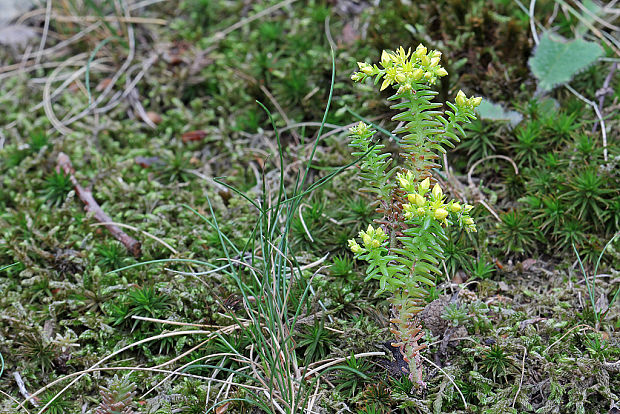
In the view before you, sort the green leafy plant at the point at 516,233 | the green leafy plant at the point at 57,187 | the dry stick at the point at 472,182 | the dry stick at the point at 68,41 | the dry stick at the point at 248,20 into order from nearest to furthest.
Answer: the green leafy plant at the point at 516,233 → the dry stick at the point at 472,182 → the green leafy plant at the point at 57,187 → the dry stick at the point at 248,20 → the dry stick at the point at 68,41

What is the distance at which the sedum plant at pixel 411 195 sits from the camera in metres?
1.88

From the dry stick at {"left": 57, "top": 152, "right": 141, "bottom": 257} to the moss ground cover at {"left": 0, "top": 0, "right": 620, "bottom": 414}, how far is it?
0.12 feet

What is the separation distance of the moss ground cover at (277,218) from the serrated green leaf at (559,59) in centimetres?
12

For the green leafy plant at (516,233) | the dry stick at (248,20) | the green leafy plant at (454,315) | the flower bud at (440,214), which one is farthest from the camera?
the dry stick at (248,20)

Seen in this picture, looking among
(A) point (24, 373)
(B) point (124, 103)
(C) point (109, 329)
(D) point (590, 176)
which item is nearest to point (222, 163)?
(B) point (124, 103)

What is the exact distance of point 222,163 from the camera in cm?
355

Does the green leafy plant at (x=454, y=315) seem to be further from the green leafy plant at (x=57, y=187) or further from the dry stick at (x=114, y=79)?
the dry stick at (x=114, y=79)

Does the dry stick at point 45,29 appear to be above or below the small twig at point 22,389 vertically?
above

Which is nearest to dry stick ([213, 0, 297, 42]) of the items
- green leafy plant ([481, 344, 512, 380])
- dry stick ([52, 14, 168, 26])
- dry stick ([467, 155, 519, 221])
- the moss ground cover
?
the moss ground cover

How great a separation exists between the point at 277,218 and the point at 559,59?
2.01 metres

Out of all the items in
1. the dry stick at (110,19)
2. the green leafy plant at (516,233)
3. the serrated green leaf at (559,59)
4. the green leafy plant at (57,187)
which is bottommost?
the green leafy plant at (57,187)

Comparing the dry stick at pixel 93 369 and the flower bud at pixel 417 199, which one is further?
the dry stick at pixel 93 369

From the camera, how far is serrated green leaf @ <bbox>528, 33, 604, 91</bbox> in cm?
321

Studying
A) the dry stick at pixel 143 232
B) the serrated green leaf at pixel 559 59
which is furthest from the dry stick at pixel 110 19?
the serrated green leaf at pixel 559 59
